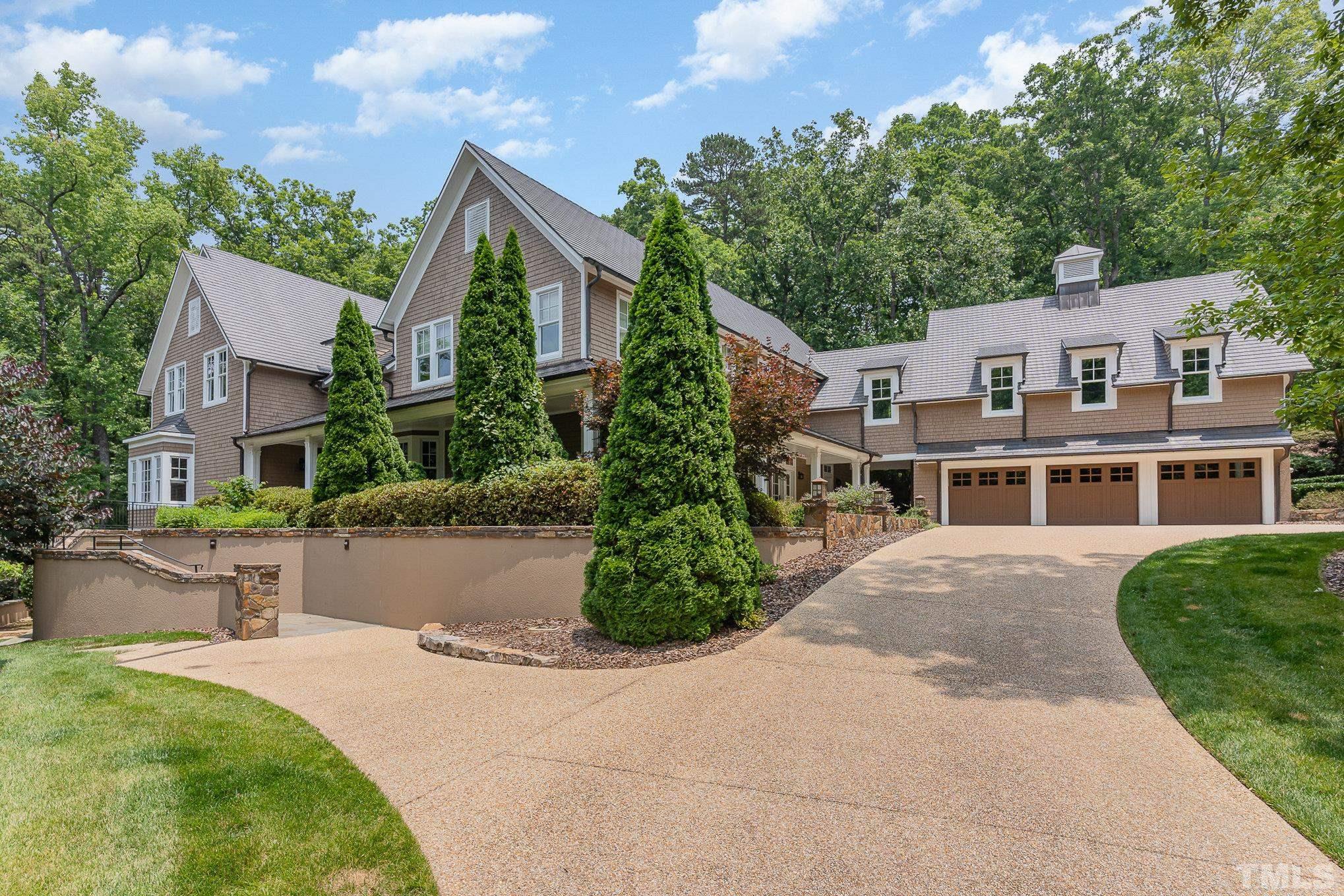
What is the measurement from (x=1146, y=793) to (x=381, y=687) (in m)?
5.93

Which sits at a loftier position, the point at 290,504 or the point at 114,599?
the point at 290,504

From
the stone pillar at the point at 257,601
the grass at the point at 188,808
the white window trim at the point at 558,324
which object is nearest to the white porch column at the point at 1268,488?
the white window trim at the point at 558,324

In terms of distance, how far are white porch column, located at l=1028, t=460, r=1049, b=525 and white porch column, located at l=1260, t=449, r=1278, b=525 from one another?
4921 mm

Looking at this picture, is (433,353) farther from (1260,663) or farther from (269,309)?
(1260,663)

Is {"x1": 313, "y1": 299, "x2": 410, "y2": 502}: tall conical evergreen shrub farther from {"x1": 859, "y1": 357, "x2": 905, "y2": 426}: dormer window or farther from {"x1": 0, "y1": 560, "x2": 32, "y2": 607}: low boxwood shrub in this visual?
{"x1": 859, "y1": 357, "x2": 905, "y2": 426}: dormer window

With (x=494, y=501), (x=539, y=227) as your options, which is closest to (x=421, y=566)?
(x=494, y=501)

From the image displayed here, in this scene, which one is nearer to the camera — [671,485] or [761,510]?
[671,485]

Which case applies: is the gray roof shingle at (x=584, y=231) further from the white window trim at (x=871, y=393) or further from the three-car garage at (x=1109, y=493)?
the three-car garage at (x=1109, y=493)

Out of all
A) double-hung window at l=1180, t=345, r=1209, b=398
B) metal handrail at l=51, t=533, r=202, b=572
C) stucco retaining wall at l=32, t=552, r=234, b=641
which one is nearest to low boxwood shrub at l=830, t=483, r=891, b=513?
double-hung window at l=1180, t=345, r=1209, b=398

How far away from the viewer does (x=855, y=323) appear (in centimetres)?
3231

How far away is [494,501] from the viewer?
10086 millimetres

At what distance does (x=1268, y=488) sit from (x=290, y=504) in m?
24.2

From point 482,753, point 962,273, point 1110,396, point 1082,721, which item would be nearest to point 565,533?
point 482,753

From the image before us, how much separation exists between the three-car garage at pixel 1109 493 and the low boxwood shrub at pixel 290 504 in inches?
701
